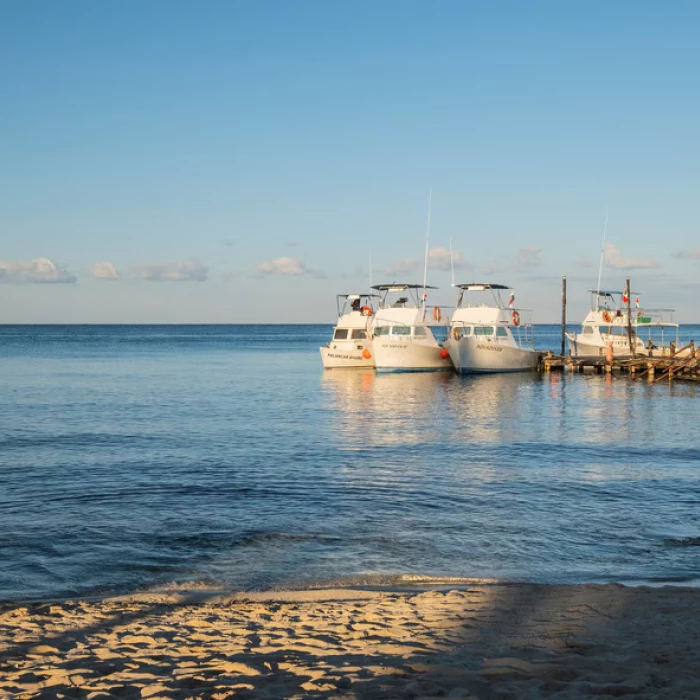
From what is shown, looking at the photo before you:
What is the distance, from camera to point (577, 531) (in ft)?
42.7

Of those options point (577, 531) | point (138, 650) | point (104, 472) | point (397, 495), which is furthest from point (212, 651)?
point (104, 472)

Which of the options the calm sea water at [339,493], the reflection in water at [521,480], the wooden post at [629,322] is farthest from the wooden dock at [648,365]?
the calm sea water at [339,493]

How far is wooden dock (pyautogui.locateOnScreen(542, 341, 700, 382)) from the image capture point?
49.0m

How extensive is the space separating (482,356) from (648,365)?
34.5 ft

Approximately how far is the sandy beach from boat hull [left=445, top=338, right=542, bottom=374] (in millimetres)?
43809

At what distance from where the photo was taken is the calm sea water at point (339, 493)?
11125 millimetres

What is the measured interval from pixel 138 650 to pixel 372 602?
9.26 feet

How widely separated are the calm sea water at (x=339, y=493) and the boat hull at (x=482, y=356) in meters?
16.8

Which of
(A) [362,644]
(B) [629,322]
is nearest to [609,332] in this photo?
(B) [629,322]

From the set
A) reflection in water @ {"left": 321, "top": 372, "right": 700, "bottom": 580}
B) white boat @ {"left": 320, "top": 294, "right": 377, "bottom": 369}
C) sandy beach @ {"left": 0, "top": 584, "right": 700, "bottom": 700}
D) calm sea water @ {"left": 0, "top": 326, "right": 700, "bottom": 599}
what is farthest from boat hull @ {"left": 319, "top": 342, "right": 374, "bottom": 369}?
sandy beach @ {"left": 0, "top": 584, "right": 700, "bottom": 700}

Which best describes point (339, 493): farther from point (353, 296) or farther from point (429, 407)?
point (353, 296)

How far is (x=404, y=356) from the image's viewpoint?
5441 cm

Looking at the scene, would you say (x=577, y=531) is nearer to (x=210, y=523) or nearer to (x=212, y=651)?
(x=210, y=523)

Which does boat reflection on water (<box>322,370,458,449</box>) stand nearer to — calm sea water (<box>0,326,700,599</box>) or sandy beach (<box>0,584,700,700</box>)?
calm sea water (<box>0,326,700,599</box>)
